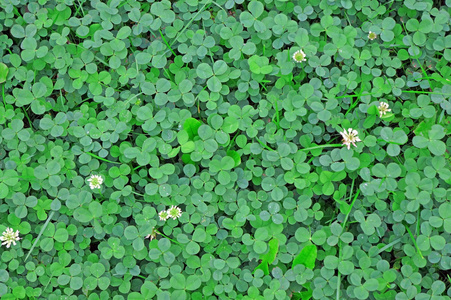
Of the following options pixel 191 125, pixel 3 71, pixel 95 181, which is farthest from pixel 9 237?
pixel 191 125

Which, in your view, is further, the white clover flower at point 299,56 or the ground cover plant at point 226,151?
the white clover flower at point 299,56

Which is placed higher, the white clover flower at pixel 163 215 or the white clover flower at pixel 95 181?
the white clover flower at pixel 95 181

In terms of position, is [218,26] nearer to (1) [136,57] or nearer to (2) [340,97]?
(1) [136,57]

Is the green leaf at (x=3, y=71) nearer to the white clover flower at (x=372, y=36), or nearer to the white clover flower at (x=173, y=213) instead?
the white clover flower at (x=173, y=213)

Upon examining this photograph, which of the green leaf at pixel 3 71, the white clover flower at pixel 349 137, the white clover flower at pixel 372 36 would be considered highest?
the white clover flower at pixel 372 36

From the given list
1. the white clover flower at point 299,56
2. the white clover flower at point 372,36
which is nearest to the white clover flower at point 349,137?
the white clover flower at point 299,56

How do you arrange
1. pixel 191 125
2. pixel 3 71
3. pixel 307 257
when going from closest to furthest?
pixel 307 257 → pixel 191 125 → pixel 3 71

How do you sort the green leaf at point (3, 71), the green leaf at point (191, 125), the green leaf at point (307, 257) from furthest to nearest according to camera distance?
1. the green leaf at point (3, 71)
2. the green leaf at point (191, 125)
3. the green leaf at point (307, 257)

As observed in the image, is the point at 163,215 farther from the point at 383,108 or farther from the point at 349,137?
the point at 383,108
